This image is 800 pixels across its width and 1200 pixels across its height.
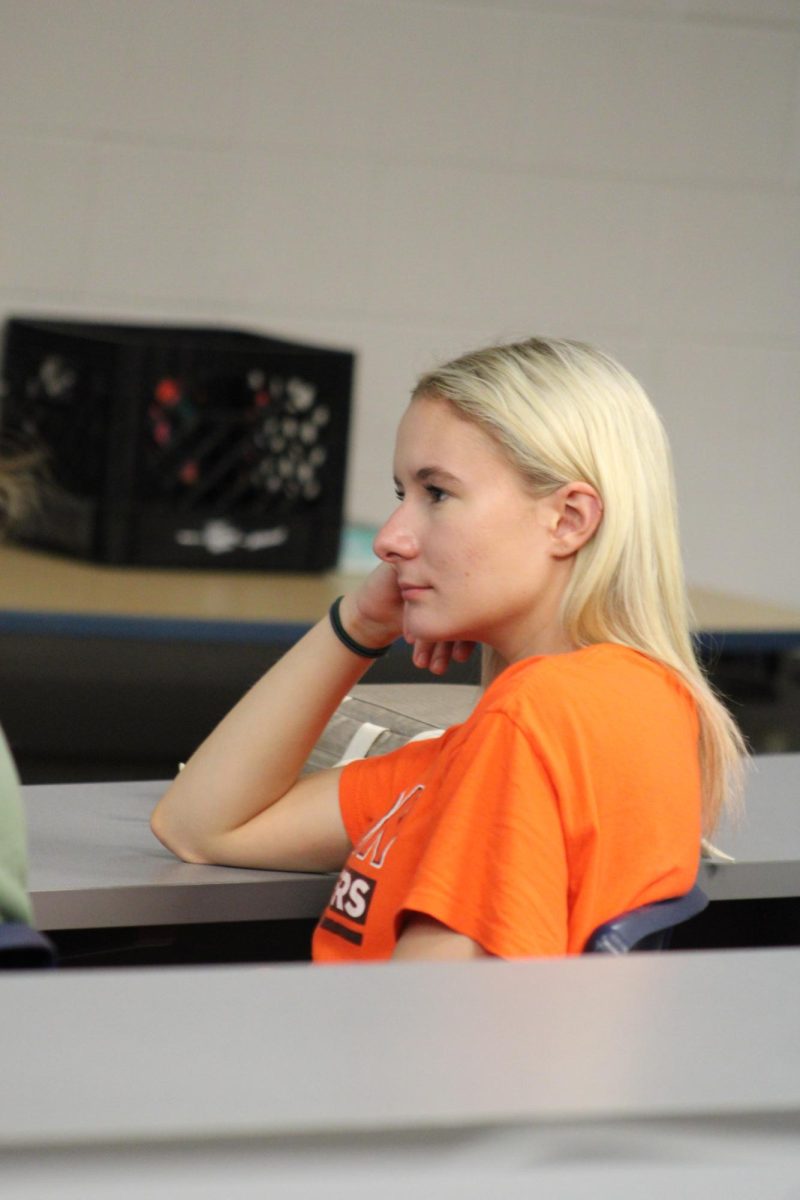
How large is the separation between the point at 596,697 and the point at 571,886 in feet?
0.42

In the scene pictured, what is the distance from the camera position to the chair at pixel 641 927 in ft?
3.31

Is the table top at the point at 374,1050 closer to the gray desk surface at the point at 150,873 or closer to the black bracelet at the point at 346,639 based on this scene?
the gray desk surface at the point at 150,873

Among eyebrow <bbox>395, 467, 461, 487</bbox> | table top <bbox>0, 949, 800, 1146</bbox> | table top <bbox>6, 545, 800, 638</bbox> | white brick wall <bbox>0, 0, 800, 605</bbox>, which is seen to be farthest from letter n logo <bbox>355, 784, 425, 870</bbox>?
white brick wall <bbox>0, 0, 800, 605</bbox>

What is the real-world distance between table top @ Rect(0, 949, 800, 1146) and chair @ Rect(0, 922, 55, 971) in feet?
0.53

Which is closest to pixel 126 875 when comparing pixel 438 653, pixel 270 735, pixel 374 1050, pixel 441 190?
pixel 270 735

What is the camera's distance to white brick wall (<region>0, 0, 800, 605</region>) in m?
3.42

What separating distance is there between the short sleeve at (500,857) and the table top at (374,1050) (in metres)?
0.33

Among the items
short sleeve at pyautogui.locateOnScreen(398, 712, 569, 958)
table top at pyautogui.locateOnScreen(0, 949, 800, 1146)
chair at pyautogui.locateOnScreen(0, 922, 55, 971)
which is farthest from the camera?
short sleeve at pyautogui.locateOnScreen(398, 712, 569, 958)

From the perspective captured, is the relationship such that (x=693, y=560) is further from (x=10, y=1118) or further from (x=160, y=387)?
(x=10, y=1118)

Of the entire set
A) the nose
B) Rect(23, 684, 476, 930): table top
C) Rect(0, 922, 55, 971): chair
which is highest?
the nose

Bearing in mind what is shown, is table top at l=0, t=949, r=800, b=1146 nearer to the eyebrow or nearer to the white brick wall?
the eyebrow

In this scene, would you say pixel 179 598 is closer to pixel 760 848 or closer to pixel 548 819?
pixel 760 848

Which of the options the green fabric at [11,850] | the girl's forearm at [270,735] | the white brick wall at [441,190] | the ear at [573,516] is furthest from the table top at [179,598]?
the green fabric at [11,850]

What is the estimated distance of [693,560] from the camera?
12.6ft
